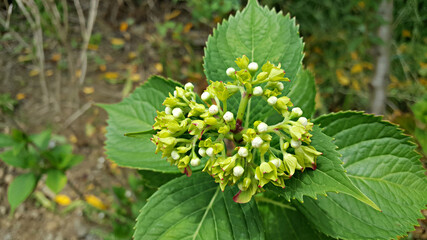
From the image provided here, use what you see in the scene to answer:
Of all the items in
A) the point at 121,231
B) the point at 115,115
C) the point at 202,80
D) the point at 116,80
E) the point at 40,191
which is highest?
the point at 115,115

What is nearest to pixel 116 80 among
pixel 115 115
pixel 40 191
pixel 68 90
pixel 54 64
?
pixel 68 90

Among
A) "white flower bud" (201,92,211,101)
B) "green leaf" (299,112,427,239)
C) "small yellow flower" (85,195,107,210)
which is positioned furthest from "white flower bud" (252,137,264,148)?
"small yellow flower" (85,195,107,210)

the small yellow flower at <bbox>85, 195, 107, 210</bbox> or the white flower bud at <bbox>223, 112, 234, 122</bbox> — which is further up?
the white flower bud at <bbox>223, 112, 234, 122</bbox>

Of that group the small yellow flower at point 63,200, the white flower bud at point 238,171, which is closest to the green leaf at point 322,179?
the white flower bud at point 238,171

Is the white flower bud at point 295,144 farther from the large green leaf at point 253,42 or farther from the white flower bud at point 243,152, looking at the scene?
the large green leaf at point 253,42

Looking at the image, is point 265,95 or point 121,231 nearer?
point 265,95

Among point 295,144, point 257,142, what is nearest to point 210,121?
point 257,142

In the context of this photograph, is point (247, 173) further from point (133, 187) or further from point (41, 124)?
point (41, 124)

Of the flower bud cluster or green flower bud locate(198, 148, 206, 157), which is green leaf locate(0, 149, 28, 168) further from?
green flower bud locate(198, 148, 206, 157)
